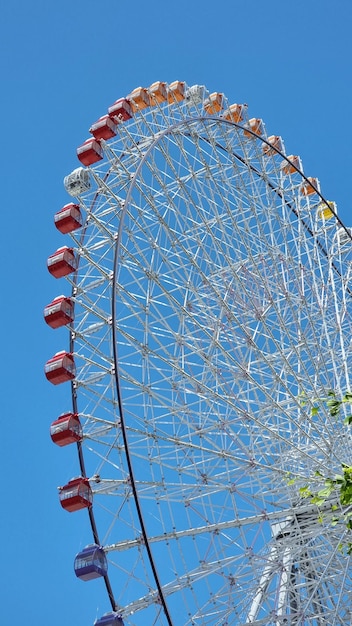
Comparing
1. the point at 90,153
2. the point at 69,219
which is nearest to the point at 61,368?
the point at 69,219

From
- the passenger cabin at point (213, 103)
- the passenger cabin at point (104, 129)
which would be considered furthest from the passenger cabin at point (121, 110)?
the passenger cabin at point (213, 103)

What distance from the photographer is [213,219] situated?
26.7m

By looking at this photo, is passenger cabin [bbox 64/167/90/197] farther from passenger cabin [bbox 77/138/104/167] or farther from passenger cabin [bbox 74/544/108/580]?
passenger cabin [bbox 74/544/108/580]

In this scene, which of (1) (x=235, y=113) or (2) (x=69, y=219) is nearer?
(2) (x=69, y=219)

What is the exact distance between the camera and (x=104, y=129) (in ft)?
83.3

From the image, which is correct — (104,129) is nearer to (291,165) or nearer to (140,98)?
(140,98)

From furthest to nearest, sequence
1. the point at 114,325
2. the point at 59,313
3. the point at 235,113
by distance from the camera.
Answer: the point at 235,113
the point at 59,313
the point at 114,325

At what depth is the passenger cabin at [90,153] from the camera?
24.9 m

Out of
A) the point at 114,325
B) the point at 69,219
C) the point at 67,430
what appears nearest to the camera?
the point at 114,325

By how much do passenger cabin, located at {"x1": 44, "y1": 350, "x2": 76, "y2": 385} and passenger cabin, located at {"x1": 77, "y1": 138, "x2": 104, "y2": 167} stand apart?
439 centimetres

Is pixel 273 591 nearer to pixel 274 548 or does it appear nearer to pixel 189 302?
pixel 274 548

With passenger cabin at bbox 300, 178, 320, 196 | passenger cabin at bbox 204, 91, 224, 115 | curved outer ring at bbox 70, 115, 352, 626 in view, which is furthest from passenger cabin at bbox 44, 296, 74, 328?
passenger cabin at bbox 300, 178, 320, 196

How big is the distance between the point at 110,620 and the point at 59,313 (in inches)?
240

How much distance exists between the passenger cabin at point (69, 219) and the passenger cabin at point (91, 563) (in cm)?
649
